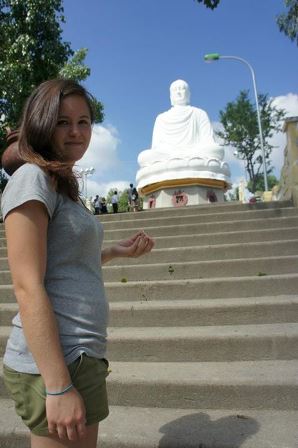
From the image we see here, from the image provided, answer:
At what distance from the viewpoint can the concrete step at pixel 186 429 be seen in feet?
6.24

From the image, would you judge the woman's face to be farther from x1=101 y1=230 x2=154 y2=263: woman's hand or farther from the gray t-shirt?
x1=101 y1=230 x2=154 y2=263: woman's hand

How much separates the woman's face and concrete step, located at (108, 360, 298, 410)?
168 centimetres

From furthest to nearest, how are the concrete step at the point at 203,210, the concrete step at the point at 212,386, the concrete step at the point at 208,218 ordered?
the concrete step at the point at 203,210
the concrete step at the point at 208,218
the concrete step at the point at 212,386

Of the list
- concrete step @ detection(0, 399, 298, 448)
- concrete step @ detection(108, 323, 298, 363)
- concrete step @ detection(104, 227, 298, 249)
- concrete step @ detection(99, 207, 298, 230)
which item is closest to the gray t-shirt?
concrete step @ detection(0, 399, 298, 448)

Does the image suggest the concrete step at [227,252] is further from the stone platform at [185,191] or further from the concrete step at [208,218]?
the stone platform at [185,191]

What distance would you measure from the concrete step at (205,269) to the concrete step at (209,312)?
492 millimetres

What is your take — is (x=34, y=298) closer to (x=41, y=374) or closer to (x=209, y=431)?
(x=41, y=374)

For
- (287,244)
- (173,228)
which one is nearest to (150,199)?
(173,228)

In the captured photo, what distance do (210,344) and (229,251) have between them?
1.59 meters

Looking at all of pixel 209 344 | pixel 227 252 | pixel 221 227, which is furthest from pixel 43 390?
pixel 221 227

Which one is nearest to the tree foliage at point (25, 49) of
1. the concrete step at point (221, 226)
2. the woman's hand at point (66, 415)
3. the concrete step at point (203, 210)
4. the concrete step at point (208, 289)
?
the concrete step at point (203, 210)

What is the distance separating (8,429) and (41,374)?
1508 millimetres

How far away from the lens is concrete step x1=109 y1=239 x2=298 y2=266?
4.03m

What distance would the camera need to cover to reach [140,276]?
3.93 meters
